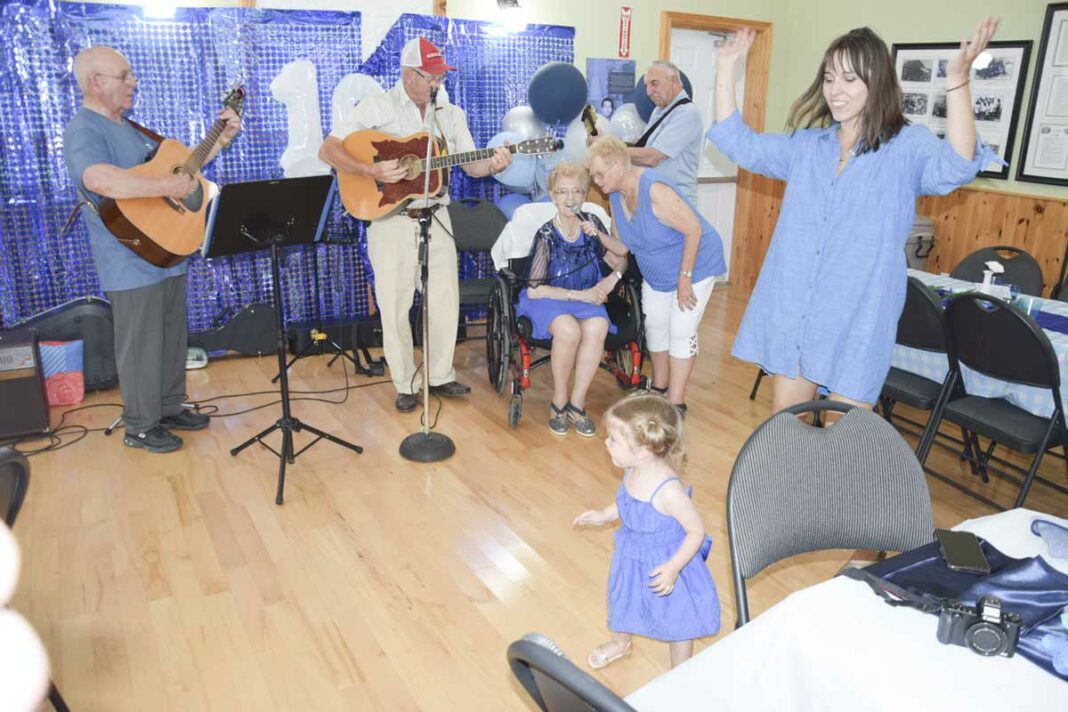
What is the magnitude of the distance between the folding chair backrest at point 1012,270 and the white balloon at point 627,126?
205 centimetres

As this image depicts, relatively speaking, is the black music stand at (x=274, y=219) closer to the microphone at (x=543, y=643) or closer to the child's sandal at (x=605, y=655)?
the child's sandal at (x=605, y=655)

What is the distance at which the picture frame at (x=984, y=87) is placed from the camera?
509 centimetres

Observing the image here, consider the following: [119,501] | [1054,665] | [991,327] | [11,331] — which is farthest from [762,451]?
[11,331]

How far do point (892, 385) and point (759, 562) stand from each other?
199 centimetres

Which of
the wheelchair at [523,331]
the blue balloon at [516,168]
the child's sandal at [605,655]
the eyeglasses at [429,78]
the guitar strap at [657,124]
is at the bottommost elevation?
the child's sandal at [605,655]

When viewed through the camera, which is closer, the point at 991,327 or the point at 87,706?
the point at 87,706

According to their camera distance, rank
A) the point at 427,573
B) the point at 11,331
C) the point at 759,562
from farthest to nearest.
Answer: the point at 11,331, the point at 427,573, the point at 759,562

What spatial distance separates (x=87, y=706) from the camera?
2.04m

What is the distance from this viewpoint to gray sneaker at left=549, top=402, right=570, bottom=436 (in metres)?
3.76

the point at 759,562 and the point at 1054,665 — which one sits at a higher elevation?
the point at 1054,665

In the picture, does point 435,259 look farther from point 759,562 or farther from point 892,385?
point 759,562

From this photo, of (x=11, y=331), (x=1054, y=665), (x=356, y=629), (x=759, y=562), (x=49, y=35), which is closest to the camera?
(x=1054, y=665)

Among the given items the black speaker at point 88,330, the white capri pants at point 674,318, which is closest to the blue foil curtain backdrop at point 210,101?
the black speaker at point 88,330

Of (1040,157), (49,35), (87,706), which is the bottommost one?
(87,706)
